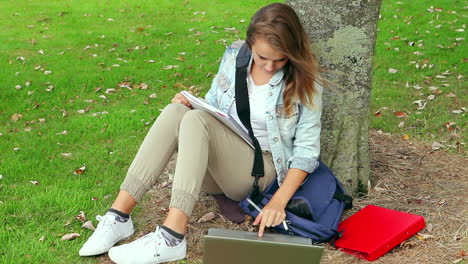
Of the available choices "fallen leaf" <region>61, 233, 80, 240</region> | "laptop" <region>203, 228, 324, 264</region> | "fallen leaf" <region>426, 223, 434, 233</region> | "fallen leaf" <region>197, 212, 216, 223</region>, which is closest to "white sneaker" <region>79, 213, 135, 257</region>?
"fallen leaf" <region>61, 233, 80, 240</region>

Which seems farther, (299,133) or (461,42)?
(461,42)

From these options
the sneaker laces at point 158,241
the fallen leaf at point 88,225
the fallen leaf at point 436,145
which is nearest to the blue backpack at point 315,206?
the sneaker laces at point 158,241

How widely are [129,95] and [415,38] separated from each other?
14.2 feet

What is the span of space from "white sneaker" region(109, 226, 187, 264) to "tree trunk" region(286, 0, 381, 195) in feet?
4.52

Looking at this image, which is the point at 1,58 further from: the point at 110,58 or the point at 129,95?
the point at 129,95

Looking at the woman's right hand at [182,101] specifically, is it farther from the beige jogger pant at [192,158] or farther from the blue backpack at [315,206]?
the blue backpack at [315,206]

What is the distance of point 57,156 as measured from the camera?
16.4ft

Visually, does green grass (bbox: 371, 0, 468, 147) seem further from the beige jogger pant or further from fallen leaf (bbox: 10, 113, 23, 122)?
fallen leaf (bbox: 10, 113, 23, 122)

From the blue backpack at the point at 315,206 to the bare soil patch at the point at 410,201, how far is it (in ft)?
0.60

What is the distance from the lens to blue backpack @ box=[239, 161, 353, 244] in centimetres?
326

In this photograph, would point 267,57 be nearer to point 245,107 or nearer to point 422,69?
point 245,107

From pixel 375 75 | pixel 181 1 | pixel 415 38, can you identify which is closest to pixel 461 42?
pixel 415 38

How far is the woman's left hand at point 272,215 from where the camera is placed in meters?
3.13

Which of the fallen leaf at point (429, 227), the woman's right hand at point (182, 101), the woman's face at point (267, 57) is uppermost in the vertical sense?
the woman's face at point (267, 57)
